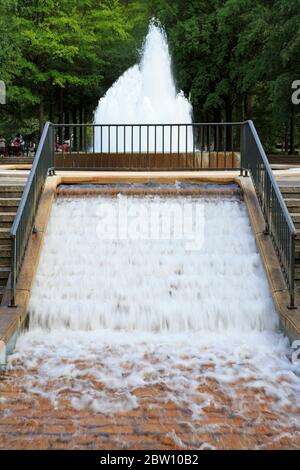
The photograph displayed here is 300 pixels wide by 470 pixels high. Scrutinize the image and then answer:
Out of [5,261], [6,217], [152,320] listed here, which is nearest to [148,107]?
[6,217]

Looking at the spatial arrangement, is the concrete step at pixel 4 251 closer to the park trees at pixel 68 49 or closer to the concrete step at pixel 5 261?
the concrete step at pixel 5 261

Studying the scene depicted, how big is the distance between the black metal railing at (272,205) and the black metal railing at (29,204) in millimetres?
3285

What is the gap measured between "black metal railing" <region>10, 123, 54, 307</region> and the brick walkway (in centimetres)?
230

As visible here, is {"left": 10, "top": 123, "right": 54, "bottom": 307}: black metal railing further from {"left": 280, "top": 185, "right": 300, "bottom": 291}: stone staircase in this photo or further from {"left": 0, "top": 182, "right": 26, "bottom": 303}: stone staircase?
{"left": 280, "top": 185, "right": 300, "bottom": 291}: stone staircase

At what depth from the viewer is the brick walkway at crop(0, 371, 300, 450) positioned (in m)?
4.14

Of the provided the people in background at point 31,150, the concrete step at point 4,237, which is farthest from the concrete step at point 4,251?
the people in background at point 31,150

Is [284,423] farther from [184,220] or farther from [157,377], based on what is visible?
[184,220]

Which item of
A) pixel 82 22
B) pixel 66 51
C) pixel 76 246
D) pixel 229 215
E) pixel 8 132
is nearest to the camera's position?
pixel 76 246

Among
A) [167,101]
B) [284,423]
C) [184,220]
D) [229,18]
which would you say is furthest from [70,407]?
[229,18]

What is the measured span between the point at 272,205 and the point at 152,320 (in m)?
2.50

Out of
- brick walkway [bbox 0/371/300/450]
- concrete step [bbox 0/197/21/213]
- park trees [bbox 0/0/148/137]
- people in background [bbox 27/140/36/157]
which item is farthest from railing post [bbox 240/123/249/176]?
people in background [bbox 27/140/36/157]

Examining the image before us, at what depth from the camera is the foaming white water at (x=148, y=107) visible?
814 inches

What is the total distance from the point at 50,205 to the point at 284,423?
5.83m

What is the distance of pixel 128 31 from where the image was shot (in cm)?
3462
